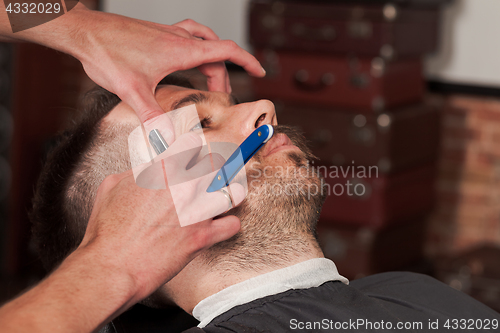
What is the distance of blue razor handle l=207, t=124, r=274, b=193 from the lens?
0.98 meters

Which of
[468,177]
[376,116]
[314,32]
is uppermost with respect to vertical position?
[314,32]

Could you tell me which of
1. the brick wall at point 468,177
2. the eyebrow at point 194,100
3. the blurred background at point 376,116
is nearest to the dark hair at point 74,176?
the eyebrow at point 194,100

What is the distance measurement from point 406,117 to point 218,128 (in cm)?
138

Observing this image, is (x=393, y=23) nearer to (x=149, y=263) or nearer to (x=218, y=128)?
(x=218, y=128)

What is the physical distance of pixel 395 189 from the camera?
2.42 meters

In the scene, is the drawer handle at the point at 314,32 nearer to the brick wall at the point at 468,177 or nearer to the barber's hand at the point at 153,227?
the brick wall at the point at 468,177

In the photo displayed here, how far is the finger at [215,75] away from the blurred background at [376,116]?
101 centimetres

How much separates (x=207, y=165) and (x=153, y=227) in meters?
0.16

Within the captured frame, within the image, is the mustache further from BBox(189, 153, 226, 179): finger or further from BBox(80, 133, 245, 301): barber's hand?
BBox(80, 133, 245, 301): barber's hand

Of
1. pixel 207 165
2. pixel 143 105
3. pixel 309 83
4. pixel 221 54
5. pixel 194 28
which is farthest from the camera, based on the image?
pixel 309 83

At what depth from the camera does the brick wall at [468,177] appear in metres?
2.64

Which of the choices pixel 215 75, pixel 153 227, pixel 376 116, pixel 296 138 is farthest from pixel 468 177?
pixel 153 227

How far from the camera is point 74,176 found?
1286mm

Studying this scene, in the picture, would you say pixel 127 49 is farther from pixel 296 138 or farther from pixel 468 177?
pixel 468 177
